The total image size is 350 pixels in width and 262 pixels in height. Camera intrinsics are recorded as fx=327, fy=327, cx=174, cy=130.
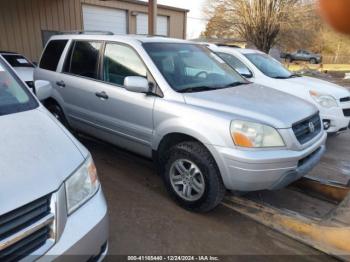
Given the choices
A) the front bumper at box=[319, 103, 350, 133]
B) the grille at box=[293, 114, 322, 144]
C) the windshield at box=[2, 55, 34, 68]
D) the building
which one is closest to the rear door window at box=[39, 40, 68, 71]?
the grille at box=[293, 114, 322, 144]

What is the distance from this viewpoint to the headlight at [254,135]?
9.53 ft

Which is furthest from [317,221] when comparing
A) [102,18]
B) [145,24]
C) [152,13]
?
[145,24]

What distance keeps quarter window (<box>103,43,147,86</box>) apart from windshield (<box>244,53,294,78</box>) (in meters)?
3.61

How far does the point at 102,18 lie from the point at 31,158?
13.2 metres

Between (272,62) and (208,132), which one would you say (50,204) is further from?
(272,62)

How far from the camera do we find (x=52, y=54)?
16.7 feet

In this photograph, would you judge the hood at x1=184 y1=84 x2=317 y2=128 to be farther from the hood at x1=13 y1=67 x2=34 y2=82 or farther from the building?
the building

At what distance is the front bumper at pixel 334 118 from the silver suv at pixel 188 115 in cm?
208

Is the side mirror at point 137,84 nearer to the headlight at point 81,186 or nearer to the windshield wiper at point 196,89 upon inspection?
the windshield wiper at point 196,89

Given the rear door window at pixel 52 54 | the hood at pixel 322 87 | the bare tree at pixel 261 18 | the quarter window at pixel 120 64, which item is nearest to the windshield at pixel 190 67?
the quarter window at pixel 120 64

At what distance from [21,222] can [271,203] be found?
9.12ft

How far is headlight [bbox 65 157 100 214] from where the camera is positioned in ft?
6.40

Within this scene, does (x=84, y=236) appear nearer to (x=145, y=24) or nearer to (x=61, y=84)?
(x=61, y=84)

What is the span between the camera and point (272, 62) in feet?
23.9
